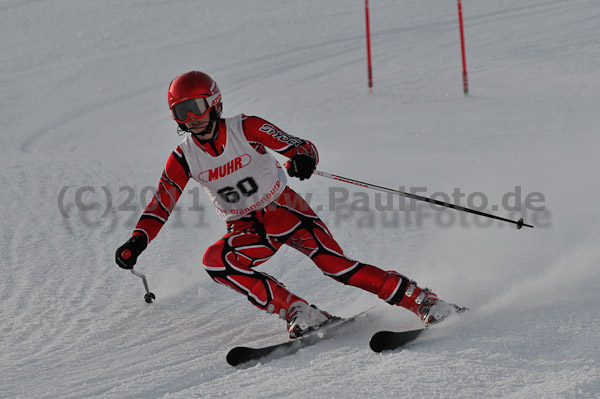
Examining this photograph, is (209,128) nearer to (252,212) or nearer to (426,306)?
(252,212)

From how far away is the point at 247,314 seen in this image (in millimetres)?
4688

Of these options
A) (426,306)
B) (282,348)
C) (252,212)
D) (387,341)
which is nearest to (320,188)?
(252,212)

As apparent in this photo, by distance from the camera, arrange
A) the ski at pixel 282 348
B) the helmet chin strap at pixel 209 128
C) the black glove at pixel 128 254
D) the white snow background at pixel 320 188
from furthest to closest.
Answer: the helmet chin strap at pixel 209 128 < the black glove at pixel 128 254 < the ski at pixel 282 348 < the white snow background at pixel 320 188

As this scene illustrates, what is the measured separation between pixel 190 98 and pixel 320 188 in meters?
3.38

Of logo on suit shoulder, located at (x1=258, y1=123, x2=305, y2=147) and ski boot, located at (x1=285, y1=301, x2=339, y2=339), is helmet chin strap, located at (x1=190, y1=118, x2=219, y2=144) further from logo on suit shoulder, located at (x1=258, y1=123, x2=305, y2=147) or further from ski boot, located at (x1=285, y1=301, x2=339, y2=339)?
ski boot, located at (x1=285, y1=301, x2=339, y2=339)

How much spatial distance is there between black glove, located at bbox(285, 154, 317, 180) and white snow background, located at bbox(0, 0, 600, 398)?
0.88m

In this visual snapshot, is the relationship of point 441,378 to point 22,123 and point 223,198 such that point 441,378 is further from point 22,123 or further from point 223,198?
point 22,123

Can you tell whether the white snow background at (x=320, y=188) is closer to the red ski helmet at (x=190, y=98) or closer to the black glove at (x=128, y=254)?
the black glove at (x=128, y=254)

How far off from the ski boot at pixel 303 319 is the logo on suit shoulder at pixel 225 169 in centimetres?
84

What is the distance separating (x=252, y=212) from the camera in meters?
4.29

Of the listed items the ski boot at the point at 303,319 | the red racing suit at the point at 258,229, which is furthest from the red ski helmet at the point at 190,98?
the ski boot at the point at 303,319

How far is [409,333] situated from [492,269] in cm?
158

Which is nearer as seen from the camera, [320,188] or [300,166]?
[300,166]

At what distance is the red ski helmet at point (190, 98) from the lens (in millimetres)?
4000
